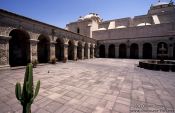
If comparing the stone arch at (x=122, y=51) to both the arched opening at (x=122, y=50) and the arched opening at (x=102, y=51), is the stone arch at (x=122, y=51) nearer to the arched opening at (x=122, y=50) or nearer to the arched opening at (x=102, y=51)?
the arched opening at (x=122, y=50)

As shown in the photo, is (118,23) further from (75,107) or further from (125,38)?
(75,107)

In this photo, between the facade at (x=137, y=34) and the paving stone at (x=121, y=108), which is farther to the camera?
the facade at (x=137, y=34)

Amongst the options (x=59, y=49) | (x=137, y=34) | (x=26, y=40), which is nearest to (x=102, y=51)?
(x=137, y=34)

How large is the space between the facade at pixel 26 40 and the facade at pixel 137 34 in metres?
15.3

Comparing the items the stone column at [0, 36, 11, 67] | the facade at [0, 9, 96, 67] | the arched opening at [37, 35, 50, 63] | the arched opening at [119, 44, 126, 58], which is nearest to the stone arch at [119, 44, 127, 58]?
the arched opening at [119, 44, 126, 58]

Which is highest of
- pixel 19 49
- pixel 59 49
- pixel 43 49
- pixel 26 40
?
pixel 26 40

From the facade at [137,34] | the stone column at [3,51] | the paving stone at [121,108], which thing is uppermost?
the facade at [137,34]

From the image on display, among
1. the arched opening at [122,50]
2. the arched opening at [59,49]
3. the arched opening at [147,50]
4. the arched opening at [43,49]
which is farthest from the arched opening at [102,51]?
the arched opening at [43,49]

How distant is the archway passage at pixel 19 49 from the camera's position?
12.5 metres

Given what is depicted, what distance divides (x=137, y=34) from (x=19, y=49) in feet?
85.7

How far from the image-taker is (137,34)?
1156 inches

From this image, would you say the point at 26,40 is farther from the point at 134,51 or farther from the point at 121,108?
the point at 134,51

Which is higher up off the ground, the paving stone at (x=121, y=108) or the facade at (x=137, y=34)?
the facade at (x=137, y=34)

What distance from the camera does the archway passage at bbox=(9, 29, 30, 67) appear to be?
12469mm
